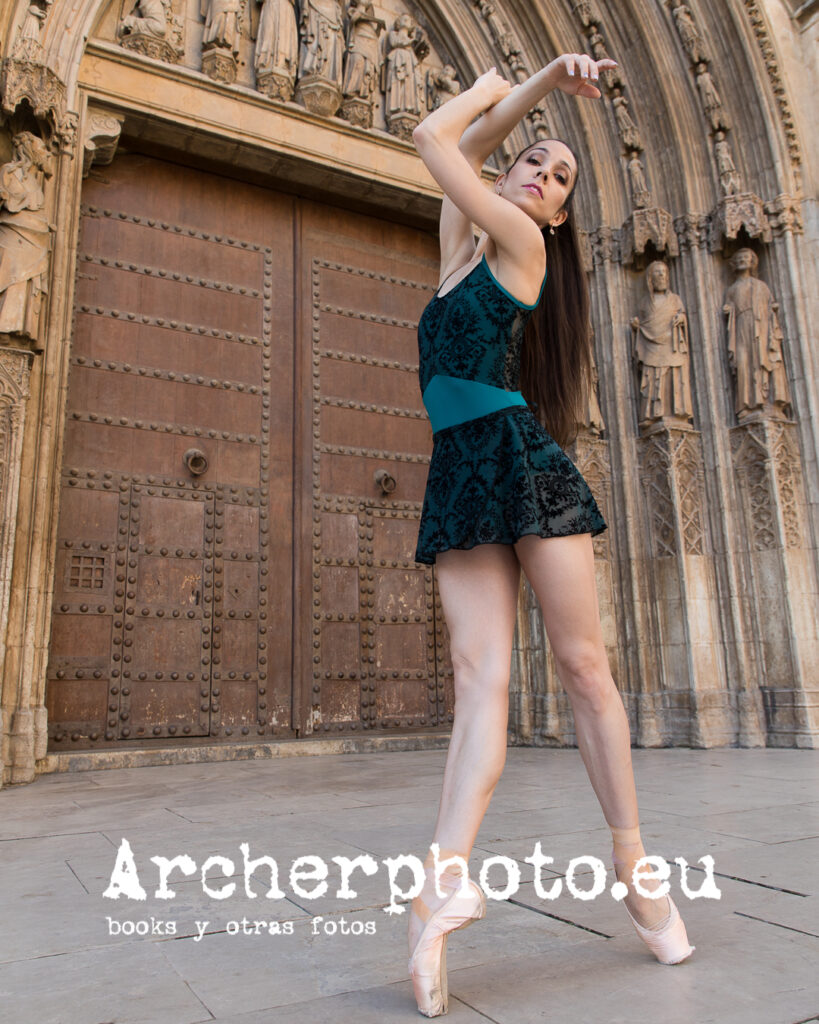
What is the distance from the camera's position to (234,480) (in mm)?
6180

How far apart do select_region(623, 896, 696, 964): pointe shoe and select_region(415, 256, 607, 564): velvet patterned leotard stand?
754 millimetres

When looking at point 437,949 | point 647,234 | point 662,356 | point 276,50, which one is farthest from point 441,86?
point 437,949

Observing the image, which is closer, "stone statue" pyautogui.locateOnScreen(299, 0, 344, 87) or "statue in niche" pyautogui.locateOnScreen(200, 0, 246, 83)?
"statue in niche" pyautogui.locateOnScreen(200, 0, 246, 83)

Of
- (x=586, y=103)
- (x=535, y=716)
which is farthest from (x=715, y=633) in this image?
(x=586, y=103)

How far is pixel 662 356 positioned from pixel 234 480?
12.0ft

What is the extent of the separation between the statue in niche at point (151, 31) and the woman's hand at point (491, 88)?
5.26 metres

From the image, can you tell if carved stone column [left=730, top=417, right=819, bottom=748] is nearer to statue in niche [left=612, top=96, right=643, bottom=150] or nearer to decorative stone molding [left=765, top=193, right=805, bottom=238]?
decorative stone molding [left=765, top=193, right=805, bottom=238]

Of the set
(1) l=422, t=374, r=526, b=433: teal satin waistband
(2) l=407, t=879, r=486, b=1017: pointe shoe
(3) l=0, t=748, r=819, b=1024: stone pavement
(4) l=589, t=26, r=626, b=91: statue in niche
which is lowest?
(3) l=0, t=748, r=819, b=1024: stone pavement

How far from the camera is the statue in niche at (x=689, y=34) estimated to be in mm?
7500

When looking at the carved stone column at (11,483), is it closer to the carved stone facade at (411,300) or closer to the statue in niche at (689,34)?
the carved stone facade at (411,300)

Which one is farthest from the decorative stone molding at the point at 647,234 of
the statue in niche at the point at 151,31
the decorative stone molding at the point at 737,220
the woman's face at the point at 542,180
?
the woman's face at the point at 542,180

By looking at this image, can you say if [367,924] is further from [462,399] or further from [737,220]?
[737,220]

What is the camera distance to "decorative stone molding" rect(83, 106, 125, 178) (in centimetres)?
580

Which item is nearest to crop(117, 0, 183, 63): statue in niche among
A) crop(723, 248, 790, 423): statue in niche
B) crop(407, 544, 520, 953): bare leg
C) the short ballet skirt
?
crop(723, 248, 790, 423): statue in niche
